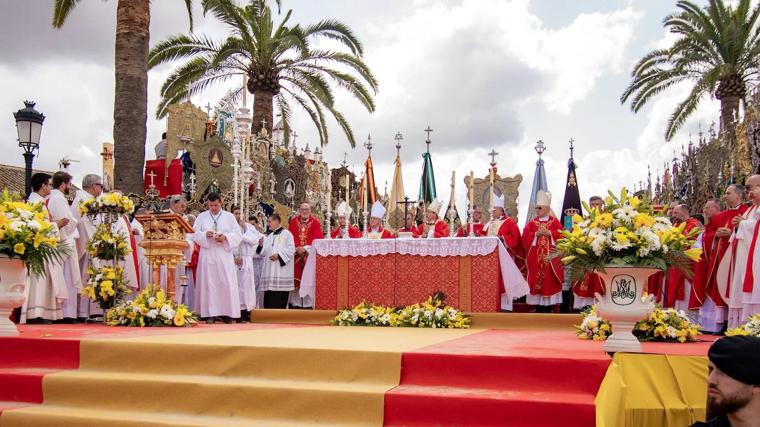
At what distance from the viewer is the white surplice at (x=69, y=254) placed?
9750mm

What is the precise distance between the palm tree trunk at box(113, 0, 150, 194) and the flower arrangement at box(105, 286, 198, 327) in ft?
19.5

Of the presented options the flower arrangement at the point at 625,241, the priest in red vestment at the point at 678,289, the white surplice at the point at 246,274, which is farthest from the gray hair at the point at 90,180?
the priest in red vestment at the point at 678,289

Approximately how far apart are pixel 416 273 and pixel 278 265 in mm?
2948

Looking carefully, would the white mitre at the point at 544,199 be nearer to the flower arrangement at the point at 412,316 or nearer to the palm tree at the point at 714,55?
the flower arrangement at the point at 412,316

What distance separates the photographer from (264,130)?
71.8ft

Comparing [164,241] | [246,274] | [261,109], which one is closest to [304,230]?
[246,274]

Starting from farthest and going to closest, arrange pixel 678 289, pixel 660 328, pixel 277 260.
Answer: pixel 277 260, pixel 678 289, pixel 660 328

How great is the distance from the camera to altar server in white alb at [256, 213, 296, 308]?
1275 cm

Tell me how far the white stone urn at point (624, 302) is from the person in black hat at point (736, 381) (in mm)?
2798

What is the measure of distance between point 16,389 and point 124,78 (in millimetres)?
9713

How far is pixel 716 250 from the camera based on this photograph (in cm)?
947

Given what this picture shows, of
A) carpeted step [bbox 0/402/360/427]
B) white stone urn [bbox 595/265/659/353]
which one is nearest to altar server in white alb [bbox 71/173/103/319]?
carpeted step [bbox 0/402/360/427]

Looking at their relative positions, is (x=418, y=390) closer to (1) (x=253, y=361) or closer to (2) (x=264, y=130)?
(1) (x=253, y=361)

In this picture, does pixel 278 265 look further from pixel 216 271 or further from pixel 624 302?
Result: pixel 624 302
